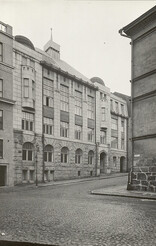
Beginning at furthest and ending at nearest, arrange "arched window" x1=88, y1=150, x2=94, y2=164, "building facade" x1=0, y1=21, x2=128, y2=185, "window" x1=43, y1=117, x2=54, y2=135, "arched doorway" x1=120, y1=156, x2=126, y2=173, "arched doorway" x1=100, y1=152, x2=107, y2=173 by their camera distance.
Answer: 1. "arched doorway" x1=120, y1=156, x2=126, y2=173
2. "arched doorway" x1=100, y1=152, x2=107, y2=173
3. "arched window" x1=88, y1=150, x2=94, y2=164
4. "window" x1=43, y1=117, x2=54, y2=135
5. "building facade" x1=0, y1=21, x2=128, y2=185

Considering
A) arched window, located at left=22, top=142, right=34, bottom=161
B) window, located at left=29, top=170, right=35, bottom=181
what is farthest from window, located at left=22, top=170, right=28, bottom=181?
arched window, located at left=22, top=142, right=34, bottom=161

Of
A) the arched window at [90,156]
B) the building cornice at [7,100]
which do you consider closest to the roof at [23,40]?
the building cornice at [7,100]

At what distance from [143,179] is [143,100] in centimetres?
557

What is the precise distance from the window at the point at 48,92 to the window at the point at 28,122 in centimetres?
299

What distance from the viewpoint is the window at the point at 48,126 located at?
3353 cm

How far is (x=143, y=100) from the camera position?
20.4 m

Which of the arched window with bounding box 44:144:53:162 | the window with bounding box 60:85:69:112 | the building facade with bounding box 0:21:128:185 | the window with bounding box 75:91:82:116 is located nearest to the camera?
the building facade with bounding box 0:21:128:185

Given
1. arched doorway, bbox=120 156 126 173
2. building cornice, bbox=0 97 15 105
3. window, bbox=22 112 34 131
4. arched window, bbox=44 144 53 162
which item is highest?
building cornice, bbox=0 97 15 105

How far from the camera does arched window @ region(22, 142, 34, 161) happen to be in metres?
30.7

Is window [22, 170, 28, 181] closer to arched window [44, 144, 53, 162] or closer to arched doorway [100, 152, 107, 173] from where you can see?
arched window [44, 144, 53, 162]

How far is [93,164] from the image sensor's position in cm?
4088

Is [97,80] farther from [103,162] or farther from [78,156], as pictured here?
[78,156]

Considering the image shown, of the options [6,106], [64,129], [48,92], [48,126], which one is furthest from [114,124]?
[6,106]

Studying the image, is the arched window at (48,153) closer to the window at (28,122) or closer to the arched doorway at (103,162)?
the window at (28,122)
